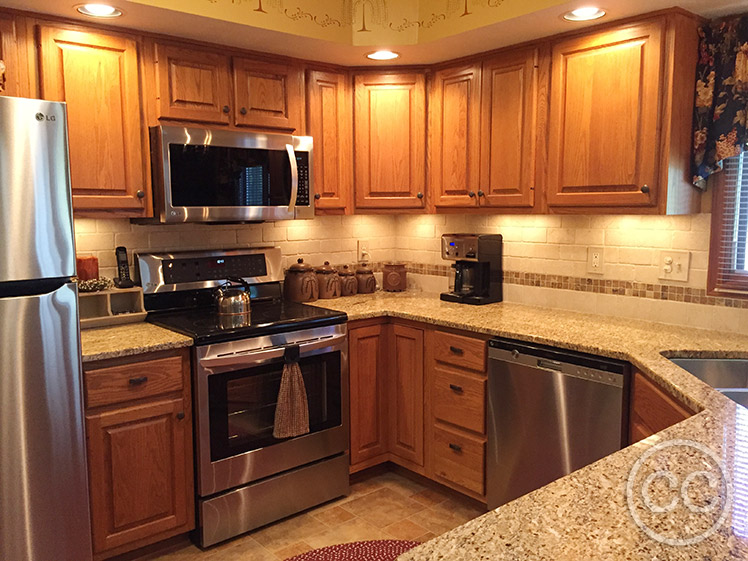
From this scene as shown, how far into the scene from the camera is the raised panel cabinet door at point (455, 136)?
10.8ft

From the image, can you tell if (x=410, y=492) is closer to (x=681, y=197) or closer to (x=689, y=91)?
(x=681, y=197)

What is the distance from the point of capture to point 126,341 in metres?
2.56

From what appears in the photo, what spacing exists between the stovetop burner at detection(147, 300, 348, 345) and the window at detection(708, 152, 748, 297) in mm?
1698

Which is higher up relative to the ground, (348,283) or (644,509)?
(348,283)

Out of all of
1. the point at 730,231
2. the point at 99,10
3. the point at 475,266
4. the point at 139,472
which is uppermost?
the point at 99,10

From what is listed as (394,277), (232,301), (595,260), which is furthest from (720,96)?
(232,301)

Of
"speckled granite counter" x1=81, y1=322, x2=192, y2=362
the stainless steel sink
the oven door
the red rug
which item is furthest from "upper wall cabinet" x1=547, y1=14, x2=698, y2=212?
"speckled granite counter" x1=81, y1=322, x2=192, y2=362

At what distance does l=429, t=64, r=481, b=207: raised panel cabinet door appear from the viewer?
10.8 ft

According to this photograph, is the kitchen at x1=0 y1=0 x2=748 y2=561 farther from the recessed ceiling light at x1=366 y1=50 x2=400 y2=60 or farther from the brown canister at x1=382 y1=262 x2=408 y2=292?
the brown canister at x1=382 y1=262 x2=408 y2=292

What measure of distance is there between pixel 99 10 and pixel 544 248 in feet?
7.79

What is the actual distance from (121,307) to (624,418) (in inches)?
88.3

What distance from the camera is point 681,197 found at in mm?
2623

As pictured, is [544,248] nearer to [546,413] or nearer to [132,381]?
[546,413]

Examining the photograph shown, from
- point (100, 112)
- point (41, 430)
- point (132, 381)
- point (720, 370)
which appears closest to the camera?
point (41, 430)
